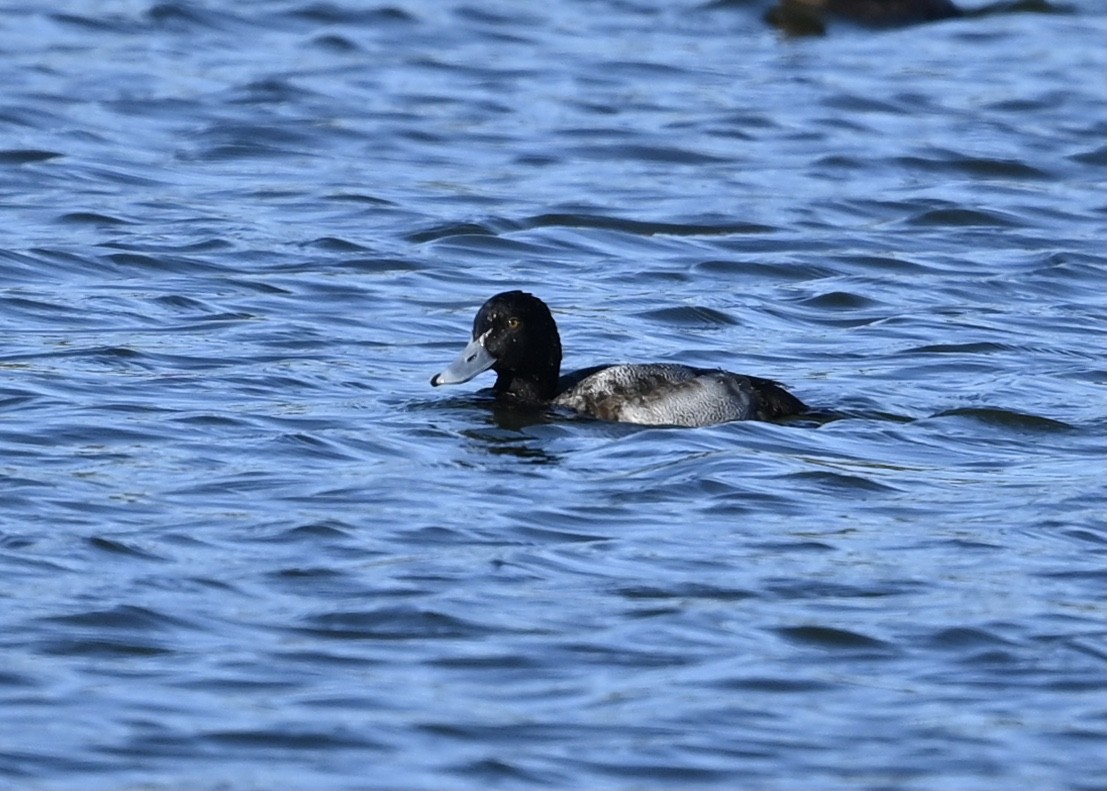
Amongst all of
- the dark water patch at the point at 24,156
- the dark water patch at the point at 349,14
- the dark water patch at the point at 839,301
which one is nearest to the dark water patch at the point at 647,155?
the dark water patch at the point at 24,156

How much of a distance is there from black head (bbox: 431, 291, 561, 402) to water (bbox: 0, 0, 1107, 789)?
23 centimetres

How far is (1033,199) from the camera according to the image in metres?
17.2

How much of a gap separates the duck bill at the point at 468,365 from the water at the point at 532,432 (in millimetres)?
191

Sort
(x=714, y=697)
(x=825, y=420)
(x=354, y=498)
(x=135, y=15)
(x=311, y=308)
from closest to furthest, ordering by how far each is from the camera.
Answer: (x=714, y=697), (x=354, y=498), (x=825, y=420), (x=311, y=308), (x=135, y=15)

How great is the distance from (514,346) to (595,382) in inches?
16.7

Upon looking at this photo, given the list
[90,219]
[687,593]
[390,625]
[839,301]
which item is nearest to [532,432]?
[687,593]

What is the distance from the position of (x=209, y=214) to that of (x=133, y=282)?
6.01 ft

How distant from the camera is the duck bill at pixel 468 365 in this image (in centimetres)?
1061

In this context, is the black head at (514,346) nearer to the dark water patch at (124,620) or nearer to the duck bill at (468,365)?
the duck bill at (468,365)

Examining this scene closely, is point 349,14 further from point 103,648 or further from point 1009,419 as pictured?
point 103,648

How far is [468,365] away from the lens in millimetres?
10656

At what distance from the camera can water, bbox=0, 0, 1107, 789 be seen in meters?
6.61

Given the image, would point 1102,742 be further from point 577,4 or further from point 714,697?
point 577,4

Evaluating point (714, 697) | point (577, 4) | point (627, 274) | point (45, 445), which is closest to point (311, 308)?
point (627, 274)
